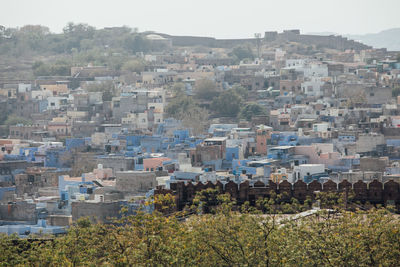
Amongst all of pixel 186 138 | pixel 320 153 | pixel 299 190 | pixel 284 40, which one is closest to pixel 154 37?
pixel 284 40

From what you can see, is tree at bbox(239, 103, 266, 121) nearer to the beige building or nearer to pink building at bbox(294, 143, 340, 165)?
pink building at bbox(294, 143, 340, 165)

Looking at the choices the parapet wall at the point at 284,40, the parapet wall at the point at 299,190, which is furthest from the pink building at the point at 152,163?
the parapet wall at the point at 284,40

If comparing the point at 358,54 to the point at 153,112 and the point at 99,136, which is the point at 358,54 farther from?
the point at 99,136

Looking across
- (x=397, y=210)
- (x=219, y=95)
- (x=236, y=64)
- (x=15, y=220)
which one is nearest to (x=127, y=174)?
(x=15, y=220)

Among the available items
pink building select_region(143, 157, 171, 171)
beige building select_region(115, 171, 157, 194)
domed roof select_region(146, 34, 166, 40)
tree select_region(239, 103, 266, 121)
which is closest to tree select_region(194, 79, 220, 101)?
tree select_region(239, 103, 266, 121)

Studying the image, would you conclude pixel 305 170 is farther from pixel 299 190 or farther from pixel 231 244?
pixel 231 244

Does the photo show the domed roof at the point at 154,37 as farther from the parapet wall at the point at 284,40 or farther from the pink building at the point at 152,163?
the pink building at the point at 152,163
